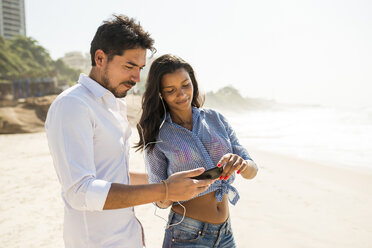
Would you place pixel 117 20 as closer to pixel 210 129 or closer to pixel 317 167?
pixel 210 129

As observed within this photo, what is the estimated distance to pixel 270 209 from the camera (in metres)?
6.38

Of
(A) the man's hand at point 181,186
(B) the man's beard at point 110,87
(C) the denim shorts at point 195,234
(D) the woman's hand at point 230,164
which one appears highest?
(B) the man's beard at point 110,87

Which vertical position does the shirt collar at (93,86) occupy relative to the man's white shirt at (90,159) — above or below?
above

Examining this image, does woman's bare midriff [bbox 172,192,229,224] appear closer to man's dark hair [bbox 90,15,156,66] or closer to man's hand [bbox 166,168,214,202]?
man's hand [bbox 166,168,214,202]

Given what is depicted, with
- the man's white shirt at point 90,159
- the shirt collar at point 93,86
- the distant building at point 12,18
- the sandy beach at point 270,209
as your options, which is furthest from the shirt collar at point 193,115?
the distant building at point 12,18

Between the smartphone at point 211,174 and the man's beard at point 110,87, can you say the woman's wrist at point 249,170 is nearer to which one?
the smartphone at point 211,174

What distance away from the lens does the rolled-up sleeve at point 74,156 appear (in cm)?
124

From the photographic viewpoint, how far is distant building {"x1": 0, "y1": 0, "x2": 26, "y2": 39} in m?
96.9

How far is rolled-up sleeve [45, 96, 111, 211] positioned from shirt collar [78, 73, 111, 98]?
0.80 ft

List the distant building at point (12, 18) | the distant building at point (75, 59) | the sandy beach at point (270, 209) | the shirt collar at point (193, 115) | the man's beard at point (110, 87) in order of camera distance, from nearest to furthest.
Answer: the man's beard at point (110, 87)
the shirt collar at point (193, 115)
the sandy beach at point (270, 209)
the distant building at point (12, 18)
the distant building at point (75, 59)

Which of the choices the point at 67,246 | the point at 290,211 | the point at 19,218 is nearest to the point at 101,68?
the point at 67,246

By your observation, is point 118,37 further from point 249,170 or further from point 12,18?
point 12,18

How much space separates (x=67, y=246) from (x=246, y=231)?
436 cm

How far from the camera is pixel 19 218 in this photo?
18.6 feet
